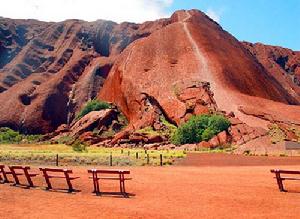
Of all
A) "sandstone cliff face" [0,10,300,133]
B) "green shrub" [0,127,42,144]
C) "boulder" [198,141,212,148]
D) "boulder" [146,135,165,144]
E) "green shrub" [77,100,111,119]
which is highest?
"sandstone cliff face" [0,10,300,133]

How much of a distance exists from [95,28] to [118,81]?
50.4 meters

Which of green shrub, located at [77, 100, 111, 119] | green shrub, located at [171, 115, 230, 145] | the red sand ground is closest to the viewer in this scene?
the red sand ground

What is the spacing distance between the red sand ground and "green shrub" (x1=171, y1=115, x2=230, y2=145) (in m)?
42.1

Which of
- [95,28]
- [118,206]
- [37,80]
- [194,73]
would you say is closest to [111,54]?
[95,28]

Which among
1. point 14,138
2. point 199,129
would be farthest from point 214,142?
point 14,138

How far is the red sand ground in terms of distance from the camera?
1298 centimetres

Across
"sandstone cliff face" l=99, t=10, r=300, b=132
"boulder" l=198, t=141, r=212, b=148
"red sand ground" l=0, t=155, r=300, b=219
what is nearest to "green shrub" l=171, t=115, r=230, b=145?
"boulder" l=198, t=141, r=212, b=148

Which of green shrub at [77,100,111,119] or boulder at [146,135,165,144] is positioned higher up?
green shrub at [77,100,111,119]

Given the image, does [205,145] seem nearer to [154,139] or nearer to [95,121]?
[154,139]

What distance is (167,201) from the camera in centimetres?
1520

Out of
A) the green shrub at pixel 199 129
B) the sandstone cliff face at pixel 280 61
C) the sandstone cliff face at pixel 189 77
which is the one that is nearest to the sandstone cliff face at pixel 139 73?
the sandstone cliff face at pixel 189 77

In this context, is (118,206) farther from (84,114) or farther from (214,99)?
(84,114)

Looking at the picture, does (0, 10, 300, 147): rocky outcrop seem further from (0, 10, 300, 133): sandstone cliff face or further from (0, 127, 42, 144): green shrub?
(0, 127, 42, 144): green shrub

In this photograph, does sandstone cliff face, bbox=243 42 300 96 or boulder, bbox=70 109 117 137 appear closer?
boulder, bbox=70 109 117 137
